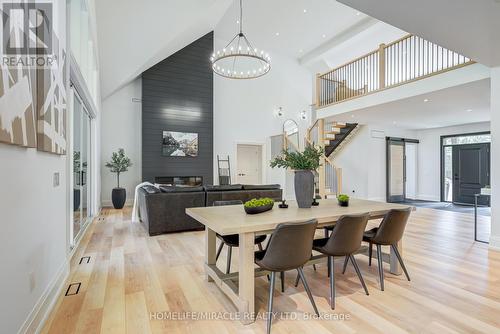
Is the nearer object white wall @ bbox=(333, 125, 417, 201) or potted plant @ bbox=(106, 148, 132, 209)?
potted plant @ bbox=(106, 148, 132, 209)

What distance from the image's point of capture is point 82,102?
4586mm

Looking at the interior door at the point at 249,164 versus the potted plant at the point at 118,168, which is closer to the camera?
the potted plant at the point at 118,168

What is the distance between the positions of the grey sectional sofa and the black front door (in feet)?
25.3

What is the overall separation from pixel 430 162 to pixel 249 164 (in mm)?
6572

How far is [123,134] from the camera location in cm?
806

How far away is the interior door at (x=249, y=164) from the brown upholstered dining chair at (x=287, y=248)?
777 cm

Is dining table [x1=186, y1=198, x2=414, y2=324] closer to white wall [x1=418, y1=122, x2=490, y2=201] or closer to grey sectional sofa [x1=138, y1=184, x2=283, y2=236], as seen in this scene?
grey sectional sofa [x1=138, y1=184, x2=283, y2=236]

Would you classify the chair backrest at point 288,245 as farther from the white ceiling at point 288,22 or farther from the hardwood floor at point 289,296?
the white ceiling at point 288,22

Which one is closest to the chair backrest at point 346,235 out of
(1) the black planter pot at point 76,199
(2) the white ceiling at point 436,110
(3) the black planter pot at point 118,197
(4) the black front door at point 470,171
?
(1) the black planter pot at point 76,199

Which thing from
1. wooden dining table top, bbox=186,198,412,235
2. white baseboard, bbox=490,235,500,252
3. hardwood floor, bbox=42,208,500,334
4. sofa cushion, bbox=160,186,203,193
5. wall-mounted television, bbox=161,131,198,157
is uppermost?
wall-mounted television, bbox=161,131,198,157

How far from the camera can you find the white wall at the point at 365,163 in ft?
29.1

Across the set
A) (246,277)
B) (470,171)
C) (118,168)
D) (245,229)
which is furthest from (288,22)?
(246,277)

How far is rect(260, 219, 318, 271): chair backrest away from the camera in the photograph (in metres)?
1.94

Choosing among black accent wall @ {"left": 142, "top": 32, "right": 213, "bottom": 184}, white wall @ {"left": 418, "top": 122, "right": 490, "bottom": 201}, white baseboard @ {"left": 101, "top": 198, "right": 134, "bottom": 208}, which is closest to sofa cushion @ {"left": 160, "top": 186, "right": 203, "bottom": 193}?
black accent wall @ {"left": 142, "top": 32, "right": 213, "bottom": 184}
